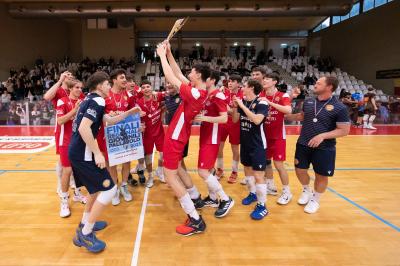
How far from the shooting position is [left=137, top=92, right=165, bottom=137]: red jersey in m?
5.15

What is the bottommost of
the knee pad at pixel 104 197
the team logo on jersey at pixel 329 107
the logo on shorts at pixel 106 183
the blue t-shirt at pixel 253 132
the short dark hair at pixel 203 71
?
the knee pad at pixel 104 197

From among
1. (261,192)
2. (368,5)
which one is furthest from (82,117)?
(368,5)

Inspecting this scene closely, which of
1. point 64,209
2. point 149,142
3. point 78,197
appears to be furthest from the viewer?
point 149,142

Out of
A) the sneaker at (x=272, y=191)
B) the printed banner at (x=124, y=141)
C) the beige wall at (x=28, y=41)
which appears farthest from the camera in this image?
the beige wall at (x=28, y=41)

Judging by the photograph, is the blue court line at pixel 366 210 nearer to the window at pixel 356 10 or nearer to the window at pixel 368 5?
the window at pixel 368 5

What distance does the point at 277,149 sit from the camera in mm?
4594

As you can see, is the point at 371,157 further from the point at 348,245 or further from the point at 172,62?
the point at 172,62

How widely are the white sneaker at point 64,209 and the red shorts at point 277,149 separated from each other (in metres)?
3.12

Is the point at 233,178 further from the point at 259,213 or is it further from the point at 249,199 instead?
the point at 259,213

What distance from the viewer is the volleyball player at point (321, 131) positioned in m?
3.95

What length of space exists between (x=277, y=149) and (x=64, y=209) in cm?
328

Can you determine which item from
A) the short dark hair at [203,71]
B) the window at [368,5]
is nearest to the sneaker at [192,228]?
the short dark hair at [203,71]

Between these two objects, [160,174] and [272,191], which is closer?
[272,191]

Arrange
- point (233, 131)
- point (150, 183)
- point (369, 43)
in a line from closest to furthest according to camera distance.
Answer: point (150, 183) < point (233, 131) < point (369, 43)
